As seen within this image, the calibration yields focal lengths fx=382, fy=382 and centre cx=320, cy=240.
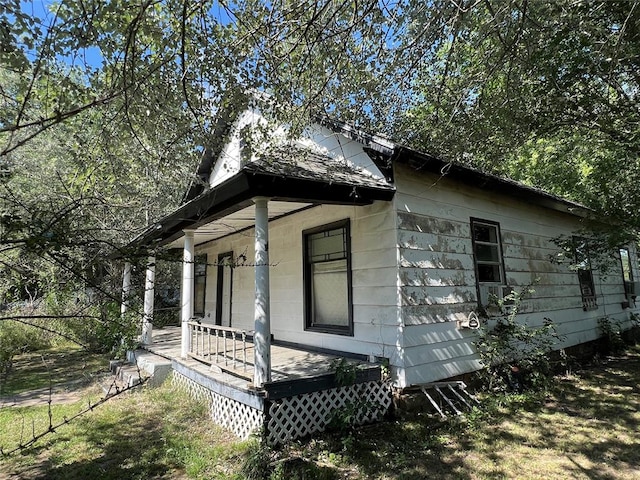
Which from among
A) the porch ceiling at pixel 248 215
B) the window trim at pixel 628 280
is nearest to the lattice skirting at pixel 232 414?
the porch ceiling at pixel 248 215

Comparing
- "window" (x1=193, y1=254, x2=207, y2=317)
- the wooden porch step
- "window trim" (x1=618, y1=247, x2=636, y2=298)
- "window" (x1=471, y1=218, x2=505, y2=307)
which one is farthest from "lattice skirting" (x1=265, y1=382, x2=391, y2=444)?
"window trim" (x1=618, y1=247, x2=636, y2=298)

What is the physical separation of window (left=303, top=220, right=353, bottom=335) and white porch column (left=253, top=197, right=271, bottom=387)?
1.74 meters

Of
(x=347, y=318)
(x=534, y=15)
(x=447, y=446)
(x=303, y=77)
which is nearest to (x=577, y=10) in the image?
(x=534, y=15)

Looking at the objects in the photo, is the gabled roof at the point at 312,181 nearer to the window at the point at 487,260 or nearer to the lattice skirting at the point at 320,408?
the window at the point at 487,260

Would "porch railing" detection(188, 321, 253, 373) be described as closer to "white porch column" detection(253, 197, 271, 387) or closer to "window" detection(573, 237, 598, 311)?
"white porch column" detection(253, 197, 271, 387)

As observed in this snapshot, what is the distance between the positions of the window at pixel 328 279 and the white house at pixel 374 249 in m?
0.03

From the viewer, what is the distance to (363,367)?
4941mm

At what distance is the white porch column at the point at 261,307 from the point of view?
4328mm

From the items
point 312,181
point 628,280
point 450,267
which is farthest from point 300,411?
point 628,280

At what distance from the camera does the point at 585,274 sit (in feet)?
31.2

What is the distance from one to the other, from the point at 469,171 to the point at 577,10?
2477 millimetres

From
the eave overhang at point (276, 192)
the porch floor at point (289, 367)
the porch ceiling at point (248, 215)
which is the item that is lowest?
the porch floor at point (289, 367)

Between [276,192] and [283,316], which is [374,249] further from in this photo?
[283,316]

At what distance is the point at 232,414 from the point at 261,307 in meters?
1.45
